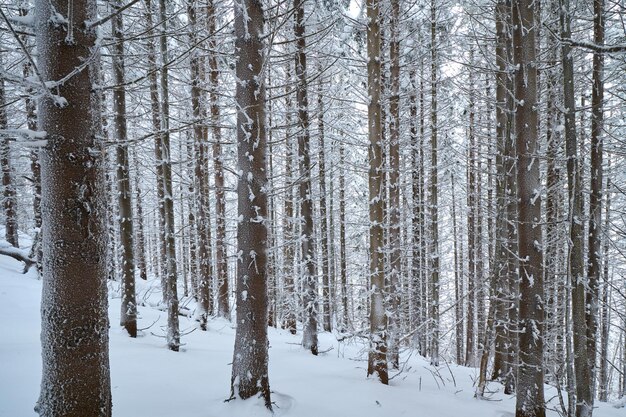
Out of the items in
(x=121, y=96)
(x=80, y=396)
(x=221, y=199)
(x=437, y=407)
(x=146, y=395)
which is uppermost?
(x=121, y=96)

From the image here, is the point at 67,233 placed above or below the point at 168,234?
above

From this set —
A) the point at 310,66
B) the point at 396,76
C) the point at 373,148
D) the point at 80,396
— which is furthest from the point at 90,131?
the point at 310,66

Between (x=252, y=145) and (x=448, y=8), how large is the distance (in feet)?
32.8

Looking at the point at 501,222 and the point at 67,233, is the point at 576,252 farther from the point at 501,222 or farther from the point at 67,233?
the point at 67,233

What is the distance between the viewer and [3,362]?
4.27 m

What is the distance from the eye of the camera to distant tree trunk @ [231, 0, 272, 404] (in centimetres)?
417

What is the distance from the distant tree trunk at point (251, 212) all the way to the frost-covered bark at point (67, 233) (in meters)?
1.89

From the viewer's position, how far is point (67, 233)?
235cm

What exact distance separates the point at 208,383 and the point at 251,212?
2.70 metres

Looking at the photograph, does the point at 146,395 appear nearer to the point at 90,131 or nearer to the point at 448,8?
the point at 90,131

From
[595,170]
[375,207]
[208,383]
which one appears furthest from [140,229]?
[595,170]

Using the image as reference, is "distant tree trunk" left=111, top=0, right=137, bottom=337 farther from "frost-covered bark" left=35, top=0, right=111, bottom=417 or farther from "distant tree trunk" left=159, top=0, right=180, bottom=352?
"frost-covered bark" left=35, top=0, right=111, bottom=417

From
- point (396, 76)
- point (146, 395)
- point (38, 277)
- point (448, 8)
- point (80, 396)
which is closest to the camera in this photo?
point (80, 396)

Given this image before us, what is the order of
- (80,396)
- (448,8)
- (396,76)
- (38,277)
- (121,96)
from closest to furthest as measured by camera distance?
(80,396) < (121,96) < (396,76) < (38,277) < (448,8)
